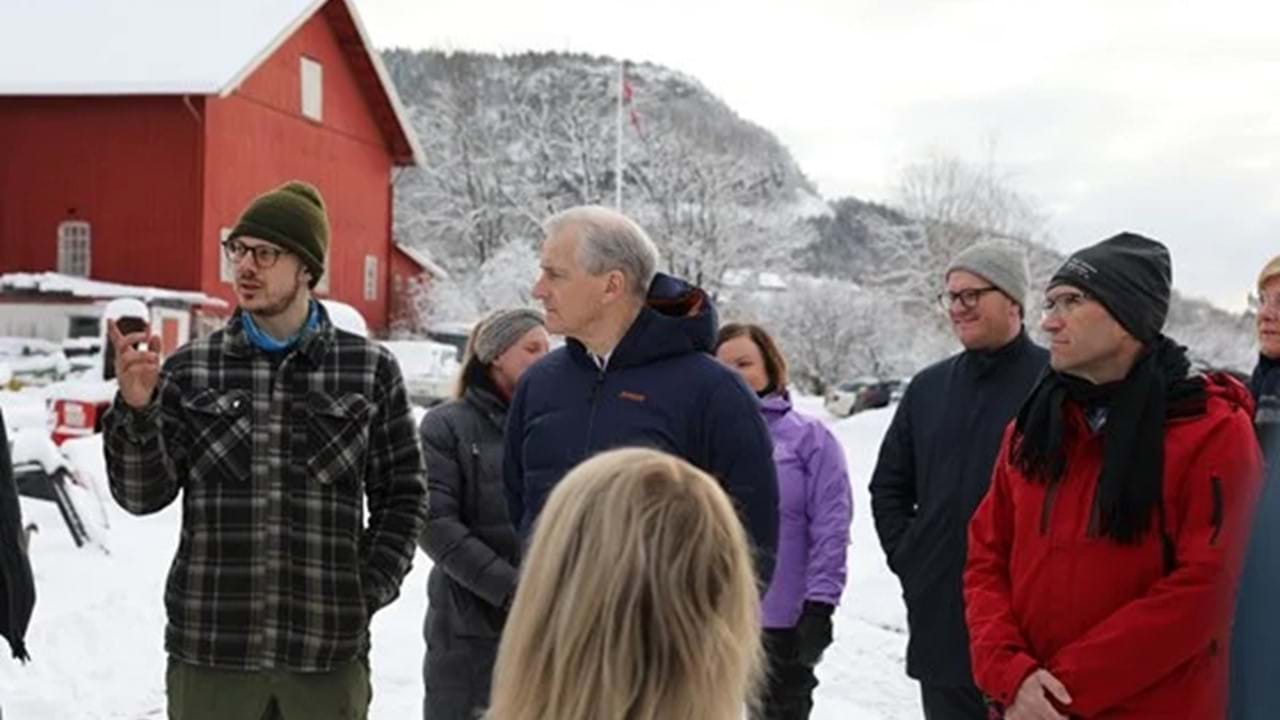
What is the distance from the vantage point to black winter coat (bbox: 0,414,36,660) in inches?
145

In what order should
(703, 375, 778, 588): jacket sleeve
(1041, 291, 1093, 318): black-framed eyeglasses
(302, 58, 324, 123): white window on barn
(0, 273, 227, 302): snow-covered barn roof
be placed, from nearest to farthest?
1. (1041, 291, 1093, 318): black-framed eyeglasses
2. (703, 375, 778, 588): jacket sleeve
3. (0, 273, 227, 302): snow-covered barn roof
4. (302, 58, 324, 123): white window on barn

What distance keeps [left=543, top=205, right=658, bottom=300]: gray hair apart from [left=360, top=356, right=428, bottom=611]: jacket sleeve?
0.63m

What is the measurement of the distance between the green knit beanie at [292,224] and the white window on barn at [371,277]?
1431 inches

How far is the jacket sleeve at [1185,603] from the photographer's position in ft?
11.2

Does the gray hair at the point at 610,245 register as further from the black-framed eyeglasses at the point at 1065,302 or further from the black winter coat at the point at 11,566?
the black winter coat at the point at 11,566

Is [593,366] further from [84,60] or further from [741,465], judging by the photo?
[84,60]

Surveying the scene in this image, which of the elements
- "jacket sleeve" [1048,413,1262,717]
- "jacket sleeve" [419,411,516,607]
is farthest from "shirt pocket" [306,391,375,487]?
"jacket sleeve" [1048,413,1262,717]

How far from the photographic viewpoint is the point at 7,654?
709 centimetres

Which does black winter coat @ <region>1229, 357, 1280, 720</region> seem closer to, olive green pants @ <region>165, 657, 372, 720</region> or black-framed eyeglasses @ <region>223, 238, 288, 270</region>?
olive green pants @ <region>165, 657, 372, 720</region>

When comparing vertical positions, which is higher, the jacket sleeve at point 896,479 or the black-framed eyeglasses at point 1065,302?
the black-framed eyeglasses at point 1065,302

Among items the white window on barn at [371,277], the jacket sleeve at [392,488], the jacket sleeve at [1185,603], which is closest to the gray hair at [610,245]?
the jacket sleeve at [392,488]

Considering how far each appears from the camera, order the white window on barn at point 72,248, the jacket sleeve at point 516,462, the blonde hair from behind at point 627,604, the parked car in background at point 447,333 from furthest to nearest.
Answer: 1. the parked car in background at point 447,333
2. the white window on barn at point 72,248
3. the jacket sleeve at point 516,462
4. the blonde hair from behind at point 627,604

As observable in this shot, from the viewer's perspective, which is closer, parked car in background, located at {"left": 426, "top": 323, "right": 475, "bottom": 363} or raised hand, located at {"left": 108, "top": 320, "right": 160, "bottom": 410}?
raised hand, located at {"left": 108, "top": 320, "right": 160, "bottom": 410}

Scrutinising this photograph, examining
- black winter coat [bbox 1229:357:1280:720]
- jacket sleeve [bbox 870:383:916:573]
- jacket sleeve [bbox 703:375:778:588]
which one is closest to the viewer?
black winter coat [bbox 1229:357:1280:720]
